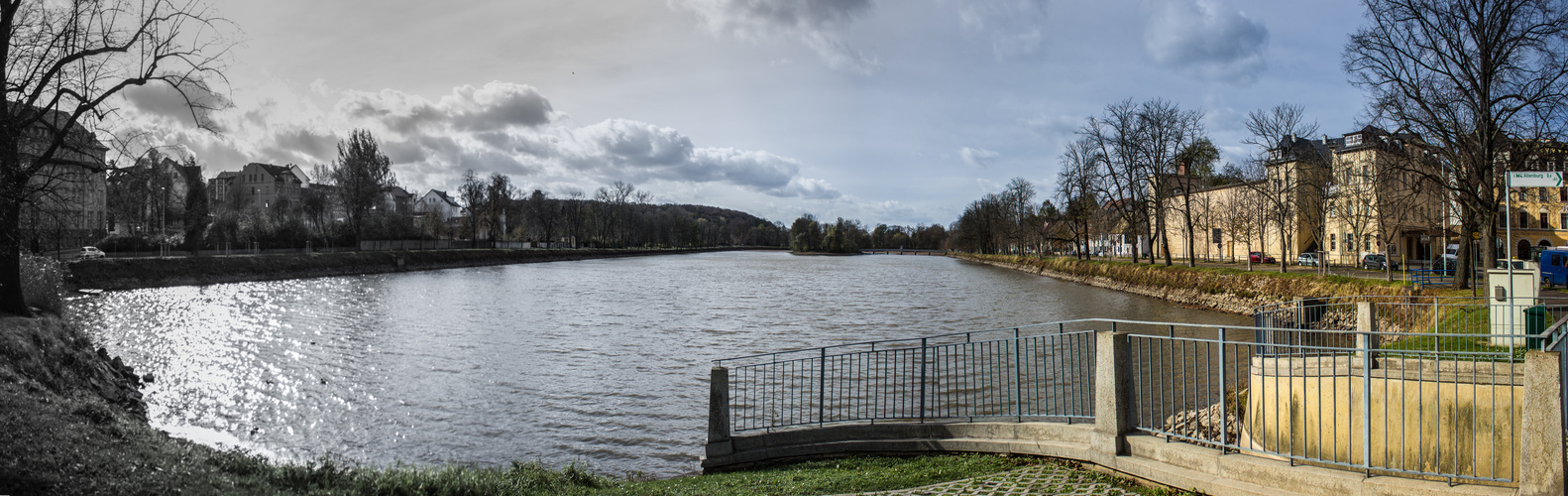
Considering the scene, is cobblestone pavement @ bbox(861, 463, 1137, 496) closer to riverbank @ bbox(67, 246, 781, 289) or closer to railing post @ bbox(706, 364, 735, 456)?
railing post @ bbox(706, 364, 735, 456)

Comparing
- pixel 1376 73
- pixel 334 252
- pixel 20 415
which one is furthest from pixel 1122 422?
pixel 334 252

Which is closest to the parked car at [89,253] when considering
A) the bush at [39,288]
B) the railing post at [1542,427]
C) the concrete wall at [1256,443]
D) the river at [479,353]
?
the river at [479,353]

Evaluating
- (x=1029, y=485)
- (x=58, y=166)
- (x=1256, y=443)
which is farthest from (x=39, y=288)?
(x=1256, y=443)

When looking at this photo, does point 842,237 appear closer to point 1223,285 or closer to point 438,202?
point 438,202

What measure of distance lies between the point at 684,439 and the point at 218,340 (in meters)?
18.3

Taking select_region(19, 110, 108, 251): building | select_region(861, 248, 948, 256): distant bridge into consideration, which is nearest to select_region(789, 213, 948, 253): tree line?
select_region(861, 248, 948, 256): distant bridge

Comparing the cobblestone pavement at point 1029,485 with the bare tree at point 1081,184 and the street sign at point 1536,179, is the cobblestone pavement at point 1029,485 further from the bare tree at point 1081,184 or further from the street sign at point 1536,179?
the bare tree at point 1081,184

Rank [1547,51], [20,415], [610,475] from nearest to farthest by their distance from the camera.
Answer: [20,415] → [610,475] → [1547,51]

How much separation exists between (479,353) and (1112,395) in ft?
59.7

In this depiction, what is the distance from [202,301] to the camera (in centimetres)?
3384

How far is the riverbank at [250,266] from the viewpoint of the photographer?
134 ft

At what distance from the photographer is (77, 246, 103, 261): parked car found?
43.2 meters

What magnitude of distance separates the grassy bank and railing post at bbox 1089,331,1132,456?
21173 mm

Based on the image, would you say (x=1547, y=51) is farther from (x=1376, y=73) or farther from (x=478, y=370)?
(x=478, y=370)
